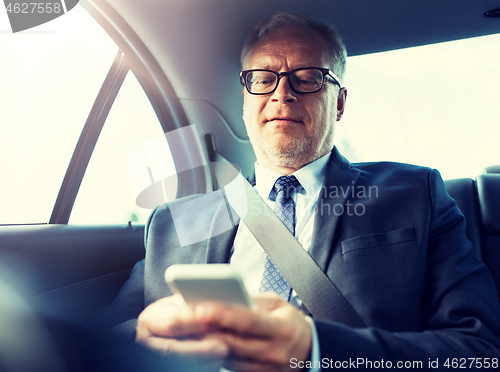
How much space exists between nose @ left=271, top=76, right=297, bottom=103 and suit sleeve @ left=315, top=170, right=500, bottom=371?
59 centimetres

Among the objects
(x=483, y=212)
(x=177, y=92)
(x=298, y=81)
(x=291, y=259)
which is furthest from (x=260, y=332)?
(x=177, y=92)

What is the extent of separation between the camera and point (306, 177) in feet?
4.43

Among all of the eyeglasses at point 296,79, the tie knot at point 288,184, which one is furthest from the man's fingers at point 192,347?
the eyeglasses at point 296,79

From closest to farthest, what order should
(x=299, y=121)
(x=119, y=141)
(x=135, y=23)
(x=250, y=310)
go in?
(x=250, y=310) → (x=299, y=121) → (x=135, y=23) → (x=119, y=141)

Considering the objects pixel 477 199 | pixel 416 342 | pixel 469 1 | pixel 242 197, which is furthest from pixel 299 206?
pixel 469 1

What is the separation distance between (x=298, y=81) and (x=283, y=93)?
9 centimetres

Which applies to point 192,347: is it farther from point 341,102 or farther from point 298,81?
point 341,102

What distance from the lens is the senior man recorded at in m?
0.49

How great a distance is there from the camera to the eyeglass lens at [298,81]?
1.42 m

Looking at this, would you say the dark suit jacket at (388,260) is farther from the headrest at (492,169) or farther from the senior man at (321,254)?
the headrest at (492,169)

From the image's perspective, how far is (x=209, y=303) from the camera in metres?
0.46

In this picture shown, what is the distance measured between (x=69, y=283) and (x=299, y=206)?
3.11 feet

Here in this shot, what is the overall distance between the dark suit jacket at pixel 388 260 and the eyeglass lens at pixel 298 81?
298mm

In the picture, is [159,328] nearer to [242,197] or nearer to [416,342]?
[416,342]
